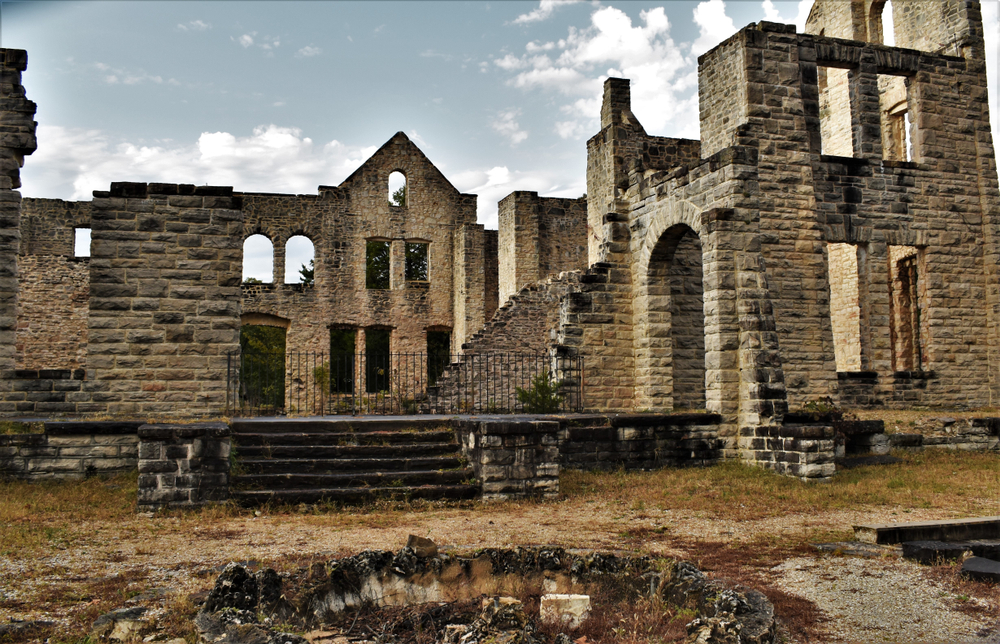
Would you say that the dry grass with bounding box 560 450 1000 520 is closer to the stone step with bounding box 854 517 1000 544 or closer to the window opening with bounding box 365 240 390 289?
the stone step with bounding box 854 517 1000 544

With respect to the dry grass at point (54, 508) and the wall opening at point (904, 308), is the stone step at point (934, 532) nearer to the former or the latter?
the dry grass at point (54, 508)

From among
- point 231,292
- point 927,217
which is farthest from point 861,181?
point 231,292

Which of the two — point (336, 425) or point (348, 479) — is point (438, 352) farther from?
point (348, 479)

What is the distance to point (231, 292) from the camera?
9.91m

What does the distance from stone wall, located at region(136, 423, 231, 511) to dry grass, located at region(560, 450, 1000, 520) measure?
3.83 m

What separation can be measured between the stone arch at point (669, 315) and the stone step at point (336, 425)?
531 cm

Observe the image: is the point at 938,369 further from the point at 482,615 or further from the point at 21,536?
the point at 21,536

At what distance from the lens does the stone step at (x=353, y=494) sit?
25.4 feet

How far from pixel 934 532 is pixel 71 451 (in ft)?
28.8

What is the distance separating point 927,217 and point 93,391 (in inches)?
612

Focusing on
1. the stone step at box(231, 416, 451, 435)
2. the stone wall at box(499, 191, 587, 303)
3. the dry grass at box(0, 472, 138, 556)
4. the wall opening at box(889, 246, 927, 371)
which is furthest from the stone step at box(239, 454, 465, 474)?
the stone wall at box(499, 191, 587, 303)

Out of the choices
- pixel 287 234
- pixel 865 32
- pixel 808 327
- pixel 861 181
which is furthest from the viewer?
pixel 287 234

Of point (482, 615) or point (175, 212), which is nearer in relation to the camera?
point (482, 615)

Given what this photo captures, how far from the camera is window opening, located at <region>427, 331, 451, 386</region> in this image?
26.4 metres
